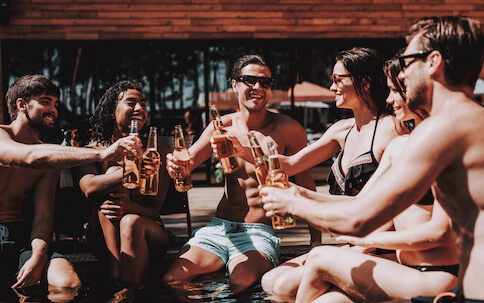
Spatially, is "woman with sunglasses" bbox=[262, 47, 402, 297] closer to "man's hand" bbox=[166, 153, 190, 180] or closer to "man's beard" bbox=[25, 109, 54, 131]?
"man's hand" bbox=[166, 153, 190, 180]

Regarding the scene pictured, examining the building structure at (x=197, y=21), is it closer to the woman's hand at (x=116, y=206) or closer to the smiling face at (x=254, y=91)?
the smiling face at (x=254, y=91)

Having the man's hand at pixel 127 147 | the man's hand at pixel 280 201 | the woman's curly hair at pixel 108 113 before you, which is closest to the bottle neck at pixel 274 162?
the man's hand at pixel 280 201

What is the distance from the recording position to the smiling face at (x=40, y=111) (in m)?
4.13

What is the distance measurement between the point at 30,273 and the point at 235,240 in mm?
1516

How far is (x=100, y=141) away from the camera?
474 centimetres

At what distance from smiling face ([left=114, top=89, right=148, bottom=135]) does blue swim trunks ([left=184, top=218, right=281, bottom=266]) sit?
3.44 ft

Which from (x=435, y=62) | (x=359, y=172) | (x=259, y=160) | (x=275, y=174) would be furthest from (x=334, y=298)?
(x=435, y=62)

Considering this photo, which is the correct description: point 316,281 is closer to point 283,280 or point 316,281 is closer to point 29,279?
point 283,280

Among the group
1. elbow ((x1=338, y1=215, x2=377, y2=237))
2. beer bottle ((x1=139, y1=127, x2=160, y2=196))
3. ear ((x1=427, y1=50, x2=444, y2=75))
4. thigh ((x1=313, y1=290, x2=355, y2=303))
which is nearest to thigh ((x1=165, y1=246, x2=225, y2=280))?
beer bottle ((x1=139, y1=127, x2=160, y2=196))

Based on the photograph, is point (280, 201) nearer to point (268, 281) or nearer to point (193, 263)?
point (268, 281)

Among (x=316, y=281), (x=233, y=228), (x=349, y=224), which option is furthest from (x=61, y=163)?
(x=349, y=224)

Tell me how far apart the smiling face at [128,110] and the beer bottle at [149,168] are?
80 cm

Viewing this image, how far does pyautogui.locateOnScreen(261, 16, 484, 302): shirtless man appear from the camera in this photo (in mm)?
2043

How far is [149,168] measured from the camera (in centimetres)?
374
